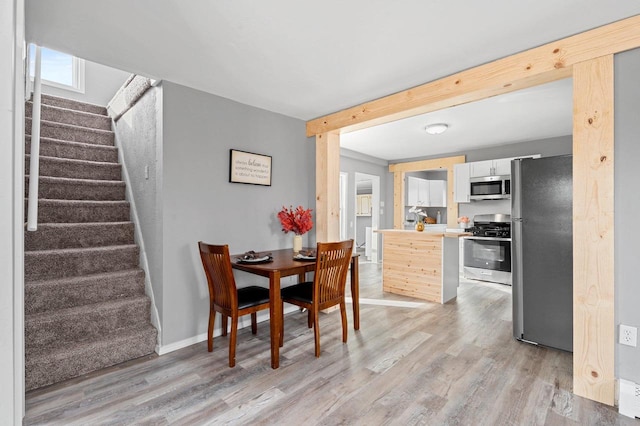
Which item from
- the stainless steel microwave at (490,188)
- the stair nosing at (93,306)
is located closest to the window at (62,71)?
the stair nosing at (93,306)

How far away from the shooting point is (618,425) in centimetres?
172

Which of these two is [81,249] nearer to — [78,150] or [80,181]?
[80,181]

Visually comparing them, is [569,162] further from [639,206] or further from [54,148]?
[54,148]

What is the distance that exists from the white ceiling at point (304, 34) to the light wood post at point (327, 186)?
1.00m

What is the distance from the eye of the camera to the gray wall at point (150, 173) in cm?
268

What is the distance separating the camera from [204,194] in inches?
114

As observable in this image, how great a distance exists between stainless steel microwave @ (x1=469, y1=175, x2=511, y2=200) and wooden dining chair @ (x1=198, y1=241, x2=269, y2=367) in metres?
4.31

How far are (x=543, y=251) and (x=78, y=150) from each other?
15.6 feet

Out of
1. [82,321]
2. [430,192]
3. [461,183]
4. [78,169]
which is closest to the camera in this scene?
[82,321]

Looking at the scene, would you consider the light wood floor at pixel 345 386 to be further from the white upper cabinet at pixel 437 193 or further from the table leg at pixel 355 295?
the white upper cabinet at pixel 437 193

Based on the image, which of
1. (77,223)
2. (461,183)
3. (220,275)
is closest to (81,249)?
Answer: (77,223)

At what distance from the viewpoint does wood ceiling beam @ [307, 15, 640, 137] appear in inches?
73.2

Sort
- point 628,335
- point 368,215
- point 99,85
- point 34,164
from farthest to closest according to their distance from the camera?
point 368,215 → point 99,85 → point 628,335 → point 34,164

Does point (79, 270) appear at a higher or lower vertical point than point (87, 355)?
higher
